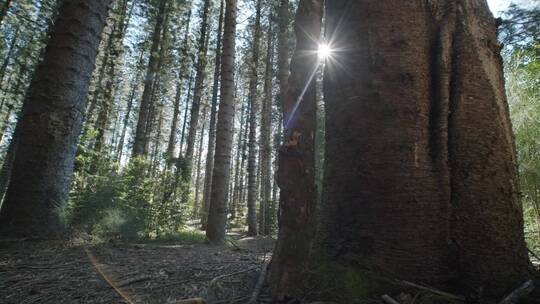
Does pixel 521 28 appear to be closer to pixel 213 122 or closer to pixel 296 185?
pixel 296 185

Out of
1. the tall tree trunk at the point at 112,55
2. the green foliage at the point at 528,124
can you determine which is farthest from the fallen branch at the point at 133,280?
the tall tree trunk at the point at 112,55

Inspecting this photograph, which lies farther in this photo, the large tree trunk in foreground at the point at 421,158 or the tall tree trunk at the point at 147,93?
the tall tree trunk at the point at 147,93

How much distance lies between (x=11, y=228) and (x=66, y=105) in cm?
143

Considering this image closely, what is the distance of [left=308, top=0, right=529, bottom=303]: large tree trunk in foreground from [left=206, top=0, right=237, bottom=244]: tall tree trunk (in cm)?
441

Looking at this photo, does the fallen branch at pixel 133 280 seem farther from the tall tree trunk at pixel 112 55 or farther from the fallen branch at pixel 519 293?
the tall tree trunk at pixel 112 55

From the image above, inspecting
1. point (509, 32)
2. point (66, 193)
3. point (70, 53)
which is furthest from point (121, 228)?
point (509, 32)

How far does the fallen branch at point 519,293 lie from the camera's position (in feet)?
4.87

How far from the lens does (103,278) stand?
226cm

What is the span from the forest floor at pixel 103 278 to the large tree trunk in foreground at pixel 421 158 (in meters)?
0.73

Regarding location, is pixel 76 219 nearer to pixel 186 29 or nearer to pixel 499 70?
pixel 499 70

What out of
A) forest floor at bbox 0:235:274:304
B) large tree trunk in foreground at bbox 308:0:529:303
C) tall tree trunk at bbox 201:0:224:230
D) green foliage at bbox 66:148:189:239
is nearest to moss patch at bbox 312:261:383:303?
large tree trunk in foreground at bbox 308:0:529:303

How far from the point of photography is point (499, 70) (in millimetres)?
2158

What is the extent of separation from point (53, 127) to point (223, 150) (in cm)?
341

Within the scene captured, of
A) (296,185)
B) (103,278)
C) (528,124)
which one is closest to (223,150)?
(103,278)
